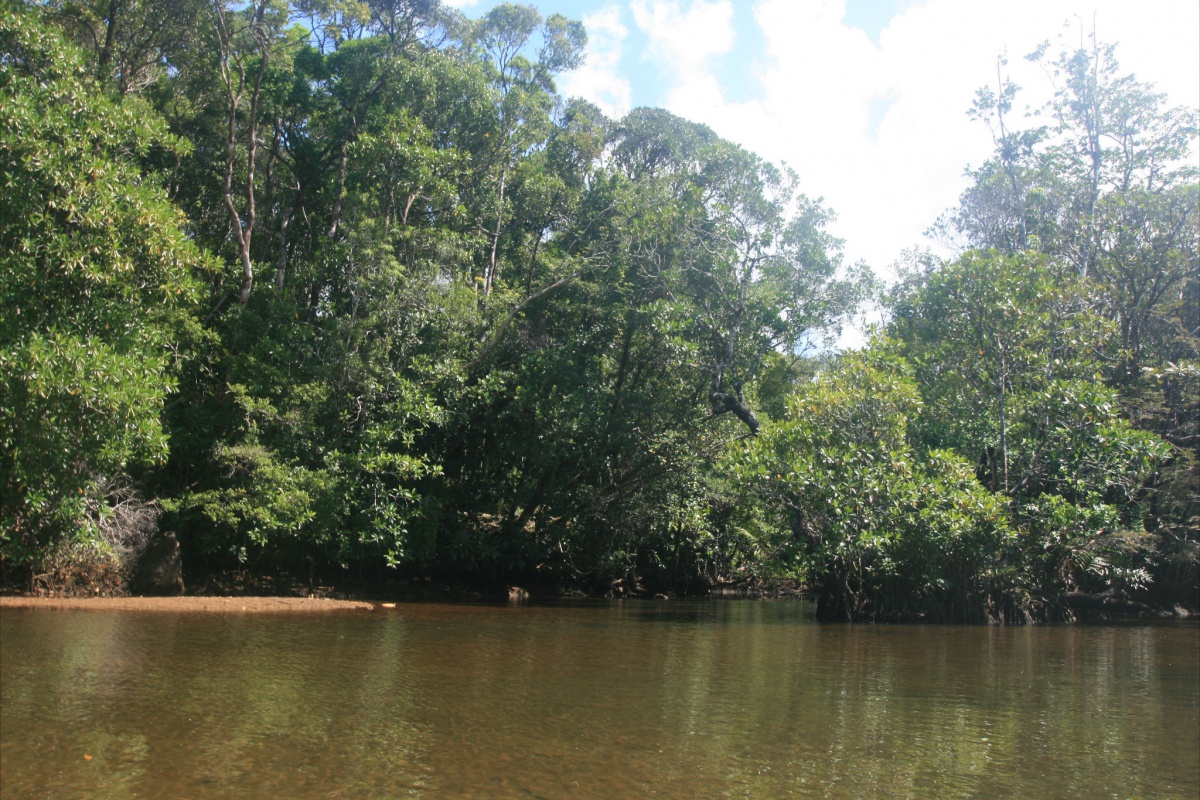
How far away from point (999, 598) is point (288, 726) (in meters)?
14.1

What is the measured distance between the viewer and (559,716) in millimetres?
6430

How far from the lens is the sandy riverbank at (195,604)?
41.5 ft

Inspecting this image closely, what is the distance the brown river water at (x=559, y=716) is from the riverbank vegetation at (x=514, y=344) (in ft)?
12.0

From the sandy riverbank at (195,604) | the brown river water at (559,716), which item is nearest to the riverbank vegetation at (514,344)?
the sandy riverbank at (195,604)

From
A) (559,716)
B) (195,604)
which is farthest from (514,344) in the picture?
(559,716)

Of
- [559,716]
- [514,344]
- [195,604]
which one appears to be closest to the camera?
[559,716]

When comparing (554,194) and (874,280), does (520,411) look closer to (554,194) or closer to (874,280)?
(554,194)

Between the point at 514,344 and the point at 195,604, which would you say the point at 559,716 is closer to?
the point at 195,604

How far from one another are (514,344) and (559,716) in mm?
14639

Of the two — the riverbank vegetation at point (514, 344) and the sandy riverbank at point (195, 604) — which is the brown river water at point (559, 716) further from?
the riverbank vegetation at point (514, 344)

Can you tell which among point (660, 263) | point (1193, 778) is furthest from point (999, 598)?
point (1193, 778)

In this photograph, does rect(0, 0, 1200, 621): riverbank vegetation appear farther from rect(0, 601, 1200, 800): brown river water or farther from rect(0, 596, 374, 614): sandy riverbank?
rect(0, 601, 1200, 800): brown river water

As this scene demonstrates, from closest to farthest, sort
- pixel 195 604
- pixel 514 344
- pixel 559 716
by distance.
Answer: pixel 559 716 < pixel 195 604 < pixel 514 344

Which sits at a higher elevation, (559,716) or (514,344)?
(514,344)
